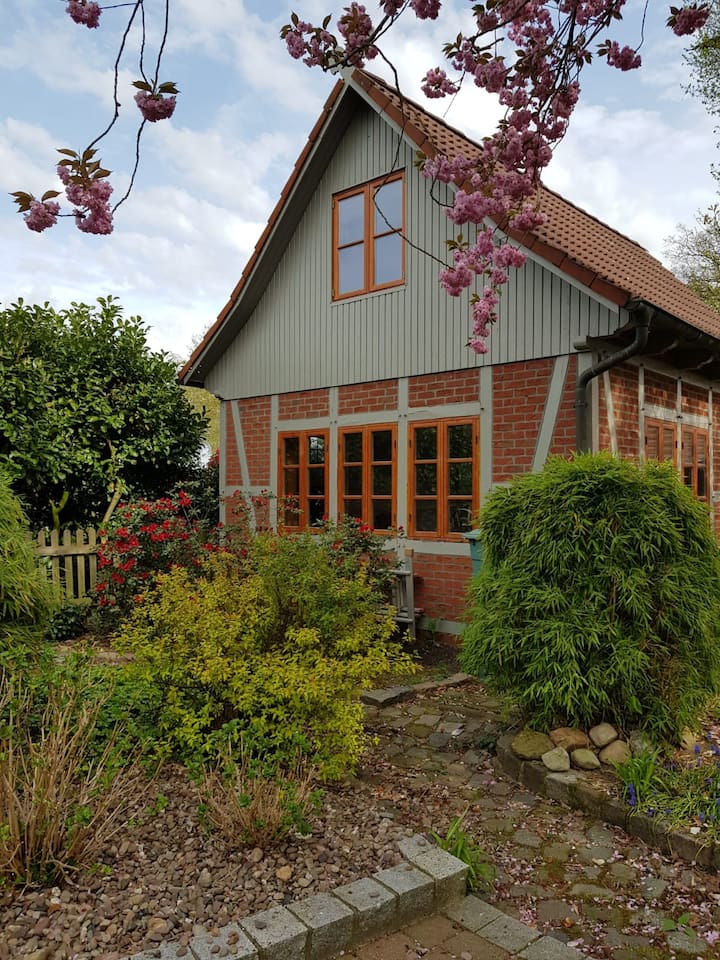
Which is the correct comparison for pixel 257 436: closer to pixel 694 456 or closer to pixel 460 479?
pixel 460 479

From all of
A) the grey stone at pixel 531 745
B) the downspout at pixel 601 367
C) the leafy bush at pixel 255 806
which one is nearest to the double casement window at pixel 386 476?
the downspout at pixel 601 367

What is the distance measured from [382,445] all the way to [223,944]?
658 centimetres

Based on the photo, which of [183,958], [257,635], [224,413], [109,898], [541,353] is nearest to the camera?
[183,958]

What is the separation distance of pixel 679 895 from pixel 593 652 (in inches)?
56.0

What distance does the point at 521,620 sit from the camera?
4395 mm

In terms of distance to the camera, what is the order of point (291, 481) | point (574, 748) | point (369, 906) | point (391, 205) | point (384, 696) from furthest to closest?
point (291, 481) < point (391, 205) < point (384, 696) < point (574, 748) < point (369, 906)

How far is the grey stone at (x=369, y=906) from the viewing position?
2502mm

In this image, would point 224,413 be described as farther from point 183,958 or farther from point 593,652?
point 183,958

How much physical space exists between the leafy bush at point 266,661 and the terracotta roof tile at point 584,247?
383cm

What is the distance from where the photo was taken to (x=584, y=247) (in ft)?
25.6

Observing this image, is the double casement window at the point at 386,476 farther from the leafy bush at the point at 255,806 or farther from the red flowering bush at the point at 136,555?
the leafy bush at the point at 255,806

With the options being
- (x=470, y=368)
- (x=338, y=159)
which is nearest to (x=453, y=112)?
A: (x=470, y=368)

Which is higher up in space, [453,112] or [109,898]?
[453,112]

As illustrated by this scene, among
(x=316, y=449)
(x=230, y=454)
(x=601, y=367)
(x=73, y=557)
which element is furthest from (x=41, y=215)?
(x=230, y=454)
